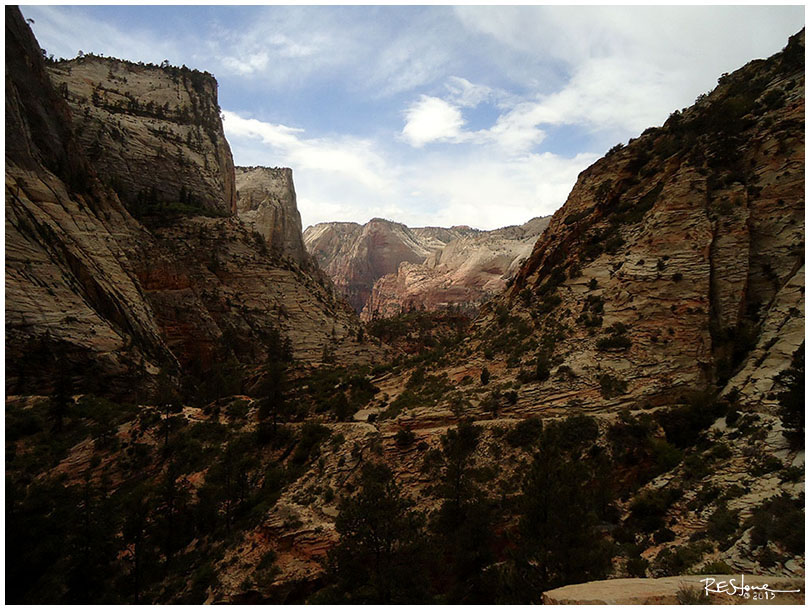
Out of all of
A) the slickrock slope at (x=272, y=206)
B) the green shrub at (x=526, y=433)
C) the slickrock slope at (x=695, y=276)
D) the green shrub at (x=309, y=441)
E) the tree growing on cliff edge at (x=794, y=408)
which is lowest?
the green shrub at (x=309, y=441)

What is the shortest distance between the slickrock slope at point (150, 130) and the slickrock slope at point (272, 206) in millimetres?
16241

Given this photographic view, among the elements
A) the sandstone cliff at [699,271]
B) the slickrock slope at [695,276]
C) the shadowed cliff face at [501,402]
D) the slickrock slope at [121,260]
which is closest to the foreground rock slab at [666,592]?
the shadowed cliff face at [501,402]

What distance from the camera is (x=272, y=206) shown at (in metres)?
103

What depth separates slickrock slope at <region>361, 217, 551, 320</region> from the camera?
151375 millimetres

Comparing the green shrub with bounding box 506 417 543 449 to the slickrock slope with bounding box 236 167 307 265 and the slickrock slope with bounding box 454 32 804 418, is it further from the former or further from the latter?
Result: the slickrock slope with bounding box 236 167 307 265

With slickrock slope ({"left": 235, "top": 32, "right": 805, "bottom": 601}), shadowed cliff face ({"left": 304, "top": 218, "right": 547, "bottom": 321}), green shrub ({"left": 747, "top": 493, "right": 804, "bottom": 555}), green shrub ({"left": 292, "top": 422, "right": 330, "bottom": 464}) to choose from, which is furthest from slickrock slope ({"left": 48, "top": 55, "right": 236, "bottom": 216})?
shadowed cliff face ({"left": 304, "top": 218, "right": 547, "bottom": 321})

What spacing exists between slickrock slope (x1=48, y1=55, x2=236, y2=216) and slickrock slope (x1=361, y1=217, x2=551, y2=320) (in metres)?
79.4

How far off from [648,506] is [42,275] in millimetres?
44220

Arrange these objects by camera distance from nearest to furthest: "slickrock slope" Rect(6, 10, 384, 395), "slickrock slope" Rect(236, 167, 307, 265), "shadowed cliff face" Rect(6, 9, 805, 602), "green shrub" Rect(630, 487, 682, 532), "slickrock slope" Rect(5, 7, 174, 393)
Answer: "green shrub" Rect(630, 487, 682, 532)
"shadowed cliff face" Rect(6, 9, 805, 602)
"slickrock slope" Rect(5, 7, 174, 393)
"slickrock slope" Rect(6, 10, 384, 395)
"slickrock slope" Rect(236, 167, 307, 265)

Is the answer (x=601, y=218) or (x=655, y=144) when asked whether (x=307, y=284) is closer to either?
(x=601, y=218)

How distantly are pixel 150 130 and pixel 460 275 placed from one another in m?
118

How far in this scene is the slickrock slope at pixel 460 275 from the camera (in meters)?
151

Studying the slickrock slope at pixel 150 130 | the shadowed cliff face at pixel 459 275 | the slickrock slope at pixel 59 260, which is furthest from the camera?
the shadowed cliff face at pixel 459 275

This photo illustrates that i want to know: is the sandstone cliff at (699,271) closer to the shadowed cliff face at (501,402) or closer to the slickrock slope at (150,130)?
the shadowed cliff face at (501,402)
